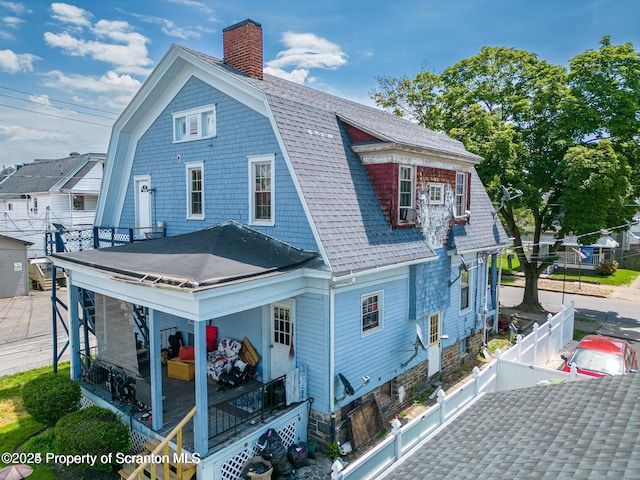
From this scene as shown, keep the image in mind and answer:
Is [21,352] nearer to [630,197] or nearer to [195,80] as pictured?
[195,80]

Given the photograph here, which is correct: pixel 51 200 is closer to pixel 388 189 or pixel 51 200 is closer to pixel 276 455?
pixel 388 189

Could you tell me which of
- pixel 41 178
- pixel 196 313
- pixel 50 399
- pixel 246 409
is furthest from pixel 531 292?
pixel 41 178

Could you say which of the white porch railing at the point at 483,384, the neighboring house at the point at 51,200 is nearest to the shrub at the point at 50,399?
the white porch railing at the point at 483,384

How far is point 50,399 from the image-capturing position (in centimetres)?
955

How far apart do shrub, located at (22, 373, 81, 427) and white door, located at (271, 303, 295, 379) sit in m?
4.94

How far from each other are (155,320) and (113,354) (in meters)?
2.93

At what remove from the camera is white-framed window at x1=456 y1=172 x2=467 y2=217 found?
14.4m

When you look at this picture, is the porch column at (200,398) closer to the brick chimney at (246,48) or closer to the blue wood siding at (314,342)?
the blue wood siding at (314,342)

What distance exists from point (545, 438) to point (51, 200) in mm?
35638

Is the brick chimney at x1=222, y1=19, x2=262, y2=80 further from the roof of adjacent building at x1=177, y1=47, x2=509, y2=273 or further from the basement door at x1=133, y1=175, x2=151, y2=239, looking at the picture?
the basement door at x1=133, y1=175, x2=151, y2=239

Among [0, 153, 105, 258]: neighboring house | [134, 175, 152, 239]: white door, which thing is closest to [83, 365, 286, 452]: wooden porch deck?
[134, 175, 152, 239]: white door

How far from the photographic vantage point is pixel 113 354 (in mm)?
10203

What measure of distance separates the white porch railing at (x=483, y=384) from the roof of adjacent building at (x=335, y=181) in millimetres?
3522

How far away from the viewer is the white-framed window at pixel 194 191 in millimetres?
12008
